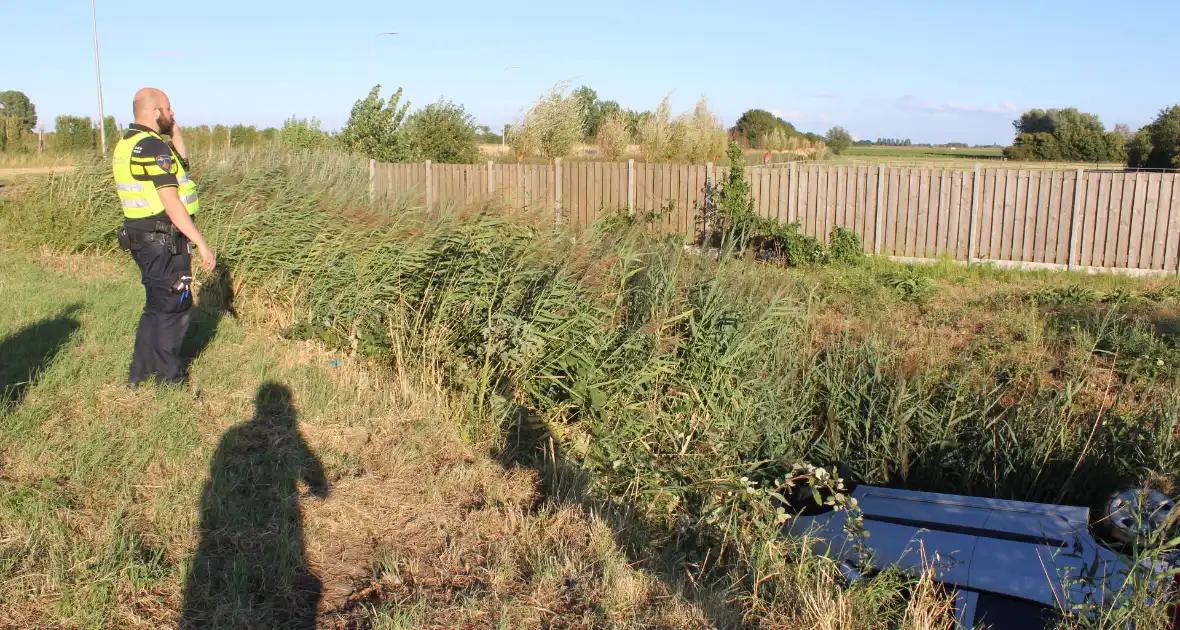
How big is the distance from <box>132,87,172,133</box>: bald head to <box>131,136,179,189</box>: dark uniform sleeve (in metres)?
0.21

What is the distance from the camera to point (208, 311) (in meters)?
7.25

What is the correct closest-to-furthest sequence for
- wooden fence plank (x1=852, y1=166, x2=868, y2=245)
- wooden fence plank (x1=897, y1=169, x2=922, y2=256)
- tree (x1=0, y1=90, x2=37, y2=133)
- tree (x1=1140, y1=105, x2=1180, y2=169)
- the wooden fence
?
the wooden fence, wooden fence plank (x1=897, y1=169, x2=922, y2=256), wooden fence plank (x1=852, y1=166, x2=868, y2=245), tree (x1=1140, y1=105, x2=1180, y2=169), tree (x1=0, y1=90, x2=37, y2=133)

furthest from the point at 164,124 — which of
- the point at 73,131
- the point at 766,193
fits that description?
the point at 73,131

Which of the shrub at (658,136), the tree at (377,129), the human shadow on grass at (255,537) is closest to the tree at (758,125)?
the shrub at (658,136)

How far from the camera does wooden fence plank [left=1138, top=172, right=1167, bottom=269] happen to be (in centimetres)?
1120

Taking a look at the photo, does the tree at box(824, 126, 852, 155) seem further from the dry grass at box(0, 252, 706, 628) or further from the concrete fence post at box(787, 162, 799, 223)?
the dry grass at box(0, 252, 706, 628)

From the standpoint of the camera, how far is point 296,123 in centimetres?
2061

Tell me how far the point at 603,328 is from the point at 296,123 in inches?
648

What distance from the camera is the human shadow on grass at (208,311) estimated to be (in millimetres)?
6246

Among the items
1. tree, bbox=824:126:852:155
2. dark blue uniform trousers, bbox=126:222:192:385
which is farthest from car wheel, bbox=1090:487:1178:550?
tree, bbox=824:126:852:155

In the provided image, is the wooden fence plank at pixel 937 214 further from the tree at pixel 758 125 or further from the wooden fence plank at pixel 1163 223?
the tree at pixel 758 125

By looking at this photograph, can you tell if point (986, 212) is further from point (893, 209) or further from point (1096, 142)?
point (1096, 142)

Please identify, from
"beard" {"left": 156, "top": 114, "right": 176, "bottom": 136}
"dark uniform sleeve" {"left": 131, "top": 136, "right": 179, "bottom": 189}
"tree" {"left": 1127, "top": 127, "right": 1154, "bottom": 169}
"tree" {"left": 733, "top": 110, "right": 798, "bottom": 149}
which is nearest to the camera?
"dark uniform sleeve" {"left": 131, "top": 136, "right": 179, "bottom": 189}

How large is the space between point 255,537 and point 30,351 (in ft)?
9.73
